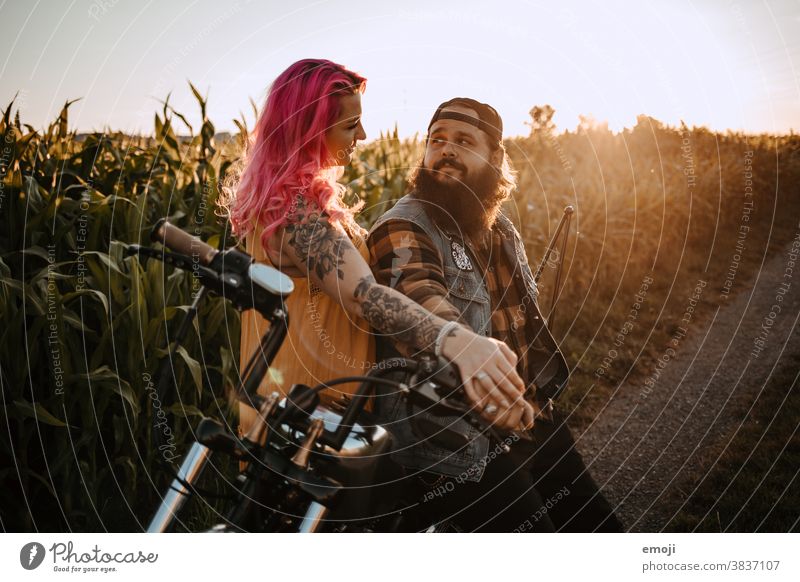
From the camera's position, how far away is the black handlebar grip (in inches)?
37.2

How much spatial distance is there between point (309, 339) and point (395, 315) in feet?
0.88

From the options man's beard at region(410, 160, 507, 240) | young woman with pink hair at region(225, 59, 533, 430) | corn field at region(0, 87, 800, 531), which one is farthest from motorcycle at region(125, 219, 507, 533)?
corn field at region(0, 87, 800, 531)

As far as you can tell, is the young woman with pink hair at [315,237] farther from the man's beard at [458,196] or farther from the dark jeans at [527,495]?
the dark jeans at [527,495]

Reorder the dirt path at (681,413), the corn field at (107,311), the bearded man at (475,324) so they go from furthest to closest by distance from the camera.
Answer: the dirt path at (681,413) < the corn field at (107,311) < the bearded man at (475,324)

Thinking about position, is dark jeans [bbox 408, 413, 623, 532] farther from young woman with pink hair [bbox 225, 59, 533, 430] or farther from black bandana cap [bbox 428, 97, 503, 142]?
black bandana cap [bbox 428, 97, 503, 142]

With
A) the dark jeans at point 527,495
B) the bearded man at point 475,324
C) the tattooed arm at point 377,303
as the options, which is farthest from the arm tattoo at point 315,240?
the dark jeans at point 527,495

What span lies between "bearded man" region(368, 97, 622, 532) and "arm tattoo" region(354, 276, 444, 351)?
9 centimetres

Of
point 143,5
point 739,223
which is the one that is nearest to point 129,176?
point 143,5

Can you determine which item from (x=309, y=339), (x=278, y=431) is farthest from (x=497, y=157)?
(x=278, y=431)

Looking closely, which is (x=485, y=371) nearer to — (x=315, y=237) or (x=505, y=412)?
(x=505, y=412)

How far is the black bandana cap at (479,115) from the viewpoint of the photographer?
1597 mm

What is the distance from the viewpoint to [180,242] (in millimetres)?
950

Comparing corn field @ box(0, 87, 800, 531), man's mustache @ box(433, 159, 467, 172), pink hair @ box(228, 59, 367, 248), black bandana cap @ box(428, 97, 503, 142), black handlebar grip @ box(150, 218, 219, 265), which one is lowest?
corn field @ box(0, 87, 800, 531)

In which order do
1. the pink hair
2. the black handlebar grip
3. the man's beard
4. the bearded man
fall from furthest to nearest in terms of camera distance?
1. the man's beard
2. the bearded man
3. the pink hair
4. the black handlebar grip
